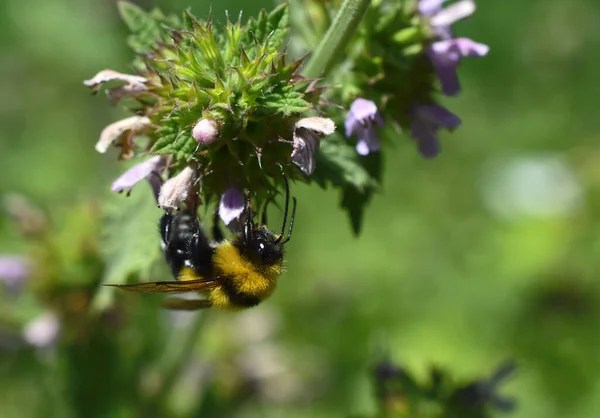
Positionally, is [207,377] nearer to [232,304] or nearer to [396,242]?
[232,304]

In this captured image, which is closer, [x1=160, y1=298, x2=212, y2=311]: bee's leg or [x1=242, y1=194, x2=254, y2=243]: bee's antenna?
[x1=242, y1=194, x2=254, y2=243]: bee's antenna

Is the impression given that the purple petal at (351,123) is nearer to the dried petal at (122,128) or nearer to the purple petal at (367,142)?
the purple petal at (367,142)

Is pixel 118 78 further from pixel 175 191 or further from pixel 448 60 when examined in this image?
pixel 448 60

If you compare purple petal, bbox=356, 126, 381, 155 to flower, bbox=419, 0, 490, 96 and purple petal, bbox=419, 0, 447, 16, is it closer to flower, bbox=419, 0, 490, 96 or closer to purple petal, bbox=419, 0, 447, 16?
flower, bbox=419, 0, 490, 96

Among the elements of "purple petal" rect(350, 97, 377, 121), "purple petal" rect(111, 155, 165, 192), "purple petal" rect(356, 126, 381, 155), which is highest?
"purple petal" rect(111, 155, 165, 192)

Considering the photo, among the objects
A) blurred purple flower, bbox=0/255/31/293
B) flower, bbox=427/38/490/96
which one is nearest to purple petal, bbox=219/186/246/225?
flower, bbox=427/38/490/96

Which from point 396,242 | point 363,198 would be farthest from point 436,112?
point 396,242

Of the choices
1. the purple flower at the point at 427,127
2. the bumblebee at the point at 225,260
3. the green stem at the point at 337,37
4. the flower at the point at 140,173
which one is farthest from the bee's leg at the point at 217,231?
the purple flower at the point at 427,127
